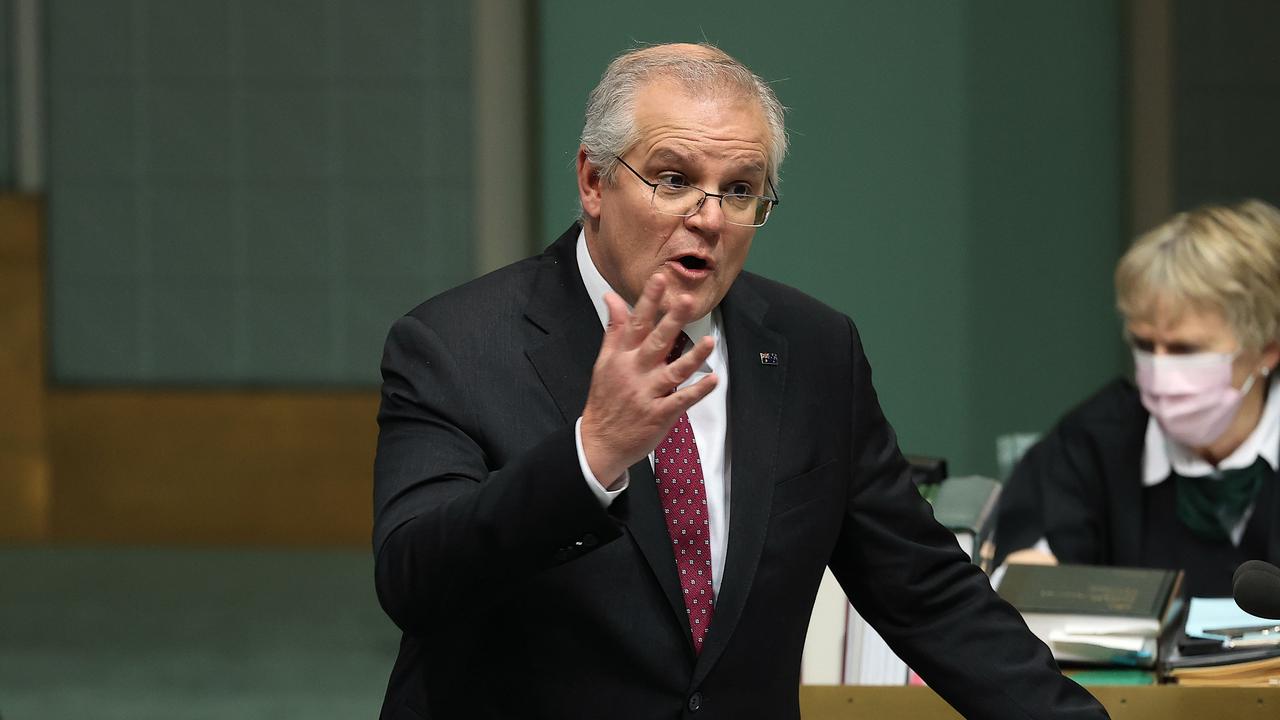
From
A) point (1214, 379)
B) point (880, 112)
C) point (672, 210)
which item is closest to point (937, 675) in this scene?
point (672, 210)

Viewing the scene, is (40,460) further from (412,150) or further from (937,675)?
(937,675)

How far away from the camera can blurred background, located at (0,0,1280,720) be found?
3059mm

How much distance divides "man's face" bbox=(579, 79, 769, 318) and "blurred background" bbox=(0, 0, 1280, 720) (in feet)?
4.35

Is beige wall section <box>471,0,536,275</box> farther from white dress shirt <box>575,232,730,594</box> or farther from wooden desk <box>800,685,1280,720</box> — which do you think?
wooden desk <box>800,685,1280,720</box>

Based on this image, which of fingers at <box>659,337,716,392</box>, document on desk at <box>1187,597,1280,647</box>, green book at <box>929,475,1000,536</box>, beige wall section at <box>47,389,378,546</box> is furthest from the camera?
beige wall section at <box>47,389,378,546</box>

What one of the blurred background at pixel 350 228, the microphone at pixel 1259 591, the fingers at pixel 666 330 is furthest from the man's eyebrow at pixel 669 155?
the blurred background at pixel 350 228

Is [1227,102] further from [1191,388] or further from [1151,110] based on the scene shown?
[1191,388]

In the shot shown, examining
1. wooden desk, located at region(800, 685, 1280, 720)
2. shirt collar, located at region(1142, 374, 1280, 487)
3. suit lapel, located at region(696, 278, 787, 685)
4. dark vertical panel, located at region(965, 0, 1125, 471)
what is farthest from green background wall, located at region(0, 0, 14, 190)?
Answer: wooden desk, located at region(800, 685, 1280, 720)

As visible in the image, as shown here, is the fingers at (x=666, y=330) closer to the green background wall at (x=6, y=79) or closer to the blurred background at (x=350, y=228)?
the blurred background at (x=350, y=228)

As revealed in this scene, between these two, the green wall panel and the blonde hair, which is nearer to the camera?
the blonde hair

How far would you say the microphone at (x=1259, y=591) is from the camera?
5.31ft

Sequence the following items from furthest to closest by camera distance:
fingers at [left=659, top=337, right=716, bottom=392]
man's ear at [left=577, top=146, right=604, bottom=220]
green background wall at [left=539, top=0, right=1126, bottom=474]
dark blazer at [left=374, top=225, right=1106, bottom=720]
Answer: green background wall at [left=539, top=0, right=1126, bottom=474]
man's ear at [left=577, top=146, right=604, bottom=220]
dark blazer at [left=374, top=225, right=1106, bottom=720]
fingers at [left=659, top=337, right=716, bottom=392]

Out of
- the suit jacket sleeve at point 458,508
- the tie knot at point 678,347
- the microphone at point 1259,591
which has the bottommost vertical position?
the microphone at point 1259,591

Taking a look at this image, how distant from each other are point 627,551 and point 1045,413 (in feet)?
5.67
